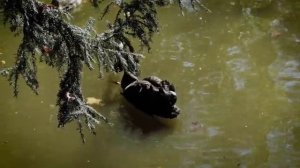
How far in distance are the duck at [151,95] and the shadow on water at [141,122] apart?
0.25ft

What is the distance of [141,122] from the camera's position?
19.8ft

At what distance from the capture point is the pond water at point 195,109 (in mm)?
5484

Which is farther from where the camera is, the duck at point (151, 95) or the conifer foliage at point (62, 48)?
the duck at point (151, 95)

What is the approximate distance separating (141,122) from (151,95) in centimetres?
38

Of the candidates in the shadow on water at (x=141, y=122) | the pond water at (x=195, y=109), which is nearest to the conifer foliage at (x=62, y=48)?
the pond water at (x=195, y=109)

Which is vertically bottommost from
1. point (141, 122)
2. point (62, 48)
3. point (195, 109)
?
point (195, 109)

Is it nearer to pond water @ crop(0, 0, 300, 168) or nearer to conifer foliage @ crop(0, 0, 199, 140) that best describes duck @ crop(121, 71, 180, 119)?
pond water @ crop(0, 0, 300, 168)

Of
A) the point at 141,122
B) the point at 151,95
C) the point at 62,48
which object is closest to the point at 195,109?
the point at 151,95

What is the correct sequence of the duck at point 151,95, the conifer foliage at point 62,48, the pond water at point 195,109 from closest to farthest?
the conifer foliage at point 62,48 → the pond water at point 195,109 → the duck at point 151,95

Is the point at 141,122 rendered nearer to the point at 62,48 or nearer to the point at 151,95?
the point at 151,95

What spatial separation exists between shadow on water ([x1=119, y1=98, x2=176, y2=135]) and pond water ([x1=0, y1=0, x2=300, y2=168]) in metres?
0.01

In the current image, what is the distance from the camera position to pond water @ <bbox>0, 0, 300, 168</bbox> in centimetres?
548

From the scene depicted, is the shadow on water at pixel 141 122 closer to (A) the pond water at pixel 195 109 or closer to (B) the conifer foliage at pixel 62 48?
(A) the pond water at pixel 195 109

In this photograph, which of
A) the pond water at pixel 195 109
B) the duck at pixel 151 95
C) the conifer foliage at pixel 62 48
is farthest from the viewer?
the duck at pixel 151 95
